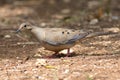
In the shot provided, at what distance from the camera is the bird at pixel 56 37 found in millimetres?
5695

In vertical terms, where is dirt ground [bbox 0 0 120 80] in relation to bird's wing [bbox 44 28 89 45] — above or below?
below

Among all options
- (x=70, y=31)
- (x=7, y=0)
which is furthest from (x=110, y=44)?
(x=7, y=0)

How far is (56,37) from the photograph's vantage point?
5762 mm

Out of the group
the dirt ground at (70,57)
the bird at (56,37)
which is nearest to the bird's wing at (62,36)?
the bird at (56,37)

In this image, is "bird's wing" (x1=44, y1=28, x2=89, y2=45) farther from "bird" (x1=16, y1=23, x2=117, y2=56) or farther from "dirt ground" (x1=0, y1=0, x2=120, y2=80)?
"dirt ground" (x1=0, y1=0, x2=120, y2=80)

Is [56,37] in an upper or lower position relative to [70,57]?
upper

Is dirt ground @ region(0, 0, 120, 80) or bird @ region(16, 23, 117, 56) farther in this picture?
bird @ region(16, 23, 117, 56)

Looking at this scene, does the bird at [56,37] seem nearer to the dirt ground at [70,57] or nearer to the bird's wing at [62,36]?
the bird's wing at [62,36]

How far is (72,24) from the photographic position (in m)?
8.64

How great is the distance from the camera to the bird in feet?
18.7

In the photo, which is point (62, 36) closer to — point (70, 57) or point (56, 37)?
point (56, 37)

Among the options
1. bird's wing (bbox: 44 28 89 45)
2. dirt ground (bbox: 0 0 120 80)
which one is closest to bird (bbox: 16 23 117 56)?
bird's wing (bbox: 44 28 89 45)

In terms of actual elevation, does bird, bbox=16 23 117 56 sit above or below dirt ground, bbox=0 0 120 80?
above

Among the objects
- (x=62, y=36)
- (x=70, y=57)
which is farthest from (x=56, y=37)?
(x=70, y=57)
